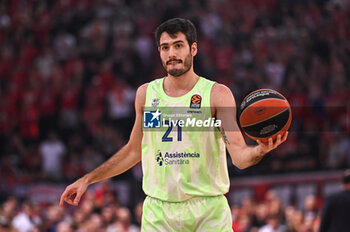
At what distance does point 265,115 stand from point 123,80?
1274cm

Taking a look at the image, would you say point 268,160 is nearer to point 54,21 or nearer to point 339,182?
point 339,182

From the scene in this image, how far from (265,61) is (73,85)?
5.05 metres

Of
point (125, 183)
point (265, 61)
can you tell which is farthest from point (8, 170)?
point (265, 61)

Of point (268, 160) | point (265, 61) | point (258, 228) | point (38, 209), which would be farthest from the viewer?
point (265, 61)

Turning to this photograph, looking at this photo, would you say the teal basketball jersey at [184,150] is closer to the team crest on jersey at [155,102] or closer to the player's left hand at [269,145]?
the team crest on jersey at [155,102]

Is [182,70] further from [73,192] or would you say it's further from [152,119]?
[73,192]

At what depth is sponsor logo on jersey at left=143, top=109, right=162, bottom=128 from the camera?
4.97m

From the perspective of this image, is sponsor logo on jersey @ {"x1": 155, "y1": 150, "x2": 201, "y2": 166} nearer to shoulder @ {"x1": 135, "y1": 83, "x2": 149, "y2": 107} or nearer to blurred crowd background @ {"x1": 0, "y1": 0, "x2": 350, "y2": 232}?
shoulder @ {"x1": 135, "y1": 83, "x2": 149, "y2": 107}

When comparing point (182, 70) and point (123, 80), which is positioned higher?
point (182, 70)

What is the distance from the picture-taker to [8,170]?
16.0 m

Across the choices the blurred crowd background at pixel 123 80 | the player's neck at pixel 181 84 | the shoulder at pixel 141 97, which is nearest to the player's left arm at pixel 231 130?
the player's neck at pixel 181 84

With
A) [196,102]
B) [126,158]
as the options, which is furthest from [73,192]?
[196,102]

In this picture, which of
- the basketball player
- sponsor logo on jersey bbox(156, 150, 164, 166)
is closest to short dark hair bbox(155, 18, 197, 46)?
the basketball player

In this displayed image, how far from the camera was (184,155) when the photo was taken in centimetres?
482
